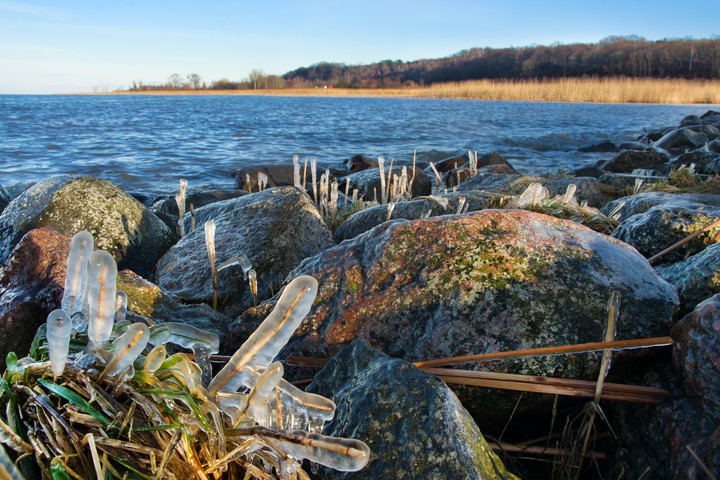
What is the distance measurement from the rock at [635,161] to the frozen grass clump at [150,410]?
461 inches

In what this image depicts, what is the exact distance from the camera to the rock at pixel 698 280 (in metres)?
1.63

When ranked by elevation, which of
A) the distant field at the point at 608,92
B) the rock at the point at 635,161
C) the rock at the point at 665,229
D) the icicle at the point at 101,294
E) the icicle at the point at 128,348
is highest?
the distant field at the point at 608,92

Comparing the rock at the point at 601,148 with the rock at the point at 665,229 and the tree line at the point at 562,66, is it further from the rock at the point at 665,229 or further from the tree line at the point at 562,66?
the tree line at the point at 562,66

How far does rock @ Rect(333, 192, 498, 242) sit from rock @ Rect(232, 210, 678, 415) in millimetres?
1851

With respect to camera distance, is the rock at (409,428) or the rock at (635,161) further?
the rock at (635,161)

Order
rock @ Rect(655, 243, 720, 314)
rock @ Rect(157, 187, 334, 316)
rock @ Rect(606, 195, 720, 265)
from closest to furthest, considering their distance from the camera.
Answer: rock @ Rect(655, 243, 720, 314) → rock @ Rect(606, 195, 720, 265) → rock @ Rect(157, 187, 334, 316)

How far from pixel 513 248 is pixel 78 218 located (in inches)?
126

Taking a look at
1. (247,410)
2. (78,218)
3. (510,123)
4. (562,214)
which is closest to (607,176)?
(562,214)

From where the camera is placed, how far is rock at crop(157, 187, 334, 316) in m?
2.77

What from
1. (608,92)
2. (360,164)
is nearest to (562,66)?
(608,92)

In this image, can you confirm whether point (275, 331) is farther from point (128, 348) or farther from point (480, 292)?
point (480, 292)

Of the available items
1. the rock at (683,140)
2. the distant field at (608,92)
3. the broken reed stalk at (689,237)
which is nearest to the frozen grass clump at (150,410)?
the broken reed stalk at (689,237)

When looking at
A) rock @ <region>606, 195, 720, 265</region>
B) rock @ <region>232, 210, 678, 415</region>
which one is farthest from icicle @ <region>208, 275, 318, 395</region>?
rock @ <region>606, 195, 720, 265</region>

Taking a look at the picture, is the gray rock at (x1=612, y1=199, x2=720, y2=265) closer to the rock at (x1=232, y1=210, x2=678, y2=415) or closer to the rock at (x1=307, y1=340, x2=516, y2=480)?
the rock at (x1=232, y1=210, x2=678, y2=415)
